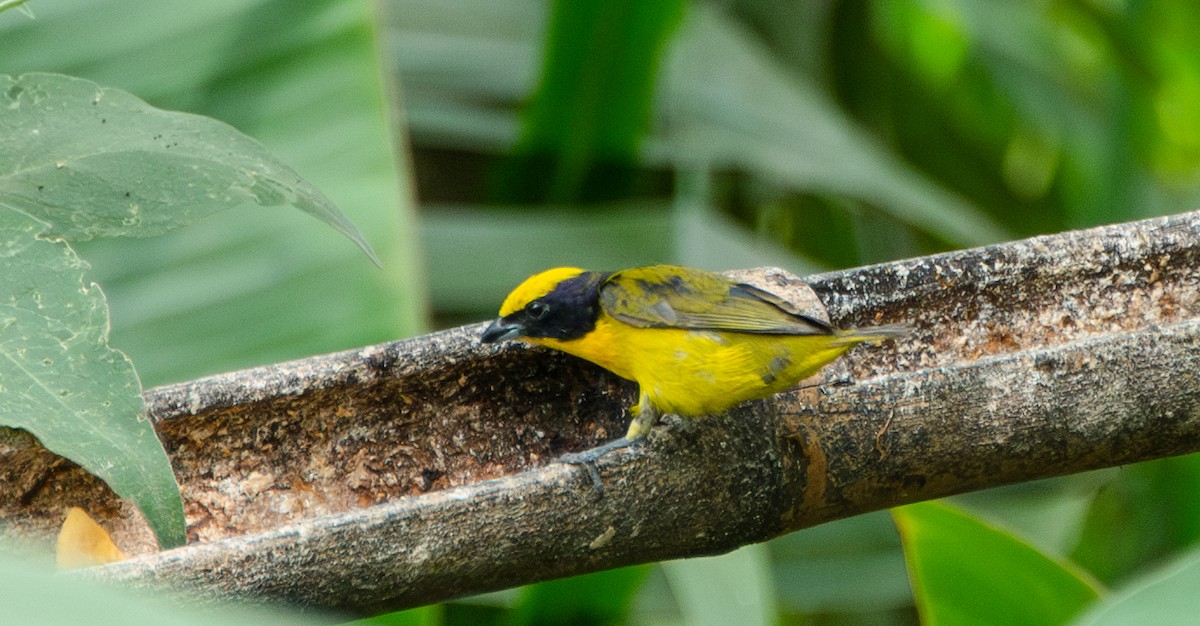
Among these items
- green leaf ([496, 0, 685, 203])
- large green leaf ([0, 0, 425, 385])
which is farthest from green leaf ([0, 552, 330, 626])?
green leaf ([496, 0, 685, 203])

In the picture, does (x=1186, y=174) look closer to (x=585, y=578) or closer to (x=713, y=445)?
(x=585, y=578)

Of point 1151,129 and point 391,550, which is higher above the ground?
point 1151,129

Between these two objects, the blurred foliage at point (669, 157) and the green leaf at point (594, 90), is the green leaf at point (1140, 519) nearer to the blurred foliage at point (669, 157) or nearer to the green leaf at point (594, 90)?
the blurred foliage at point (669, 157)

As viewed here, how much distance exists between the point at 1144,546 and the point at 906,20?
83.4 inches

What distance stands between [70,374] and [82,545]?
33 cm

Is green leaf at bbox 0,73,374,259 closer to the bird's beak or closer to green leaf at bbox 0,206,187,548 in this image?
green leaf at bbox 0,206,187,548

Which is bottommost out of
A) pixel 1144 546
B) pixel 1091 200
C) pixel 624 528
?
pixel 624 528

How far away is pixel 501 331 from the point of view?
4.52ft

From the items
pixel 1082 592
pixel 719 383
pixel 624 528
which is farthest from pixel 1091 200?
pixel 624 528

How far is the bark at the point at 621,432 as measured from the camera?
1.04 meters

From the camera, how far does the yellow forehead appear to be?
4.89 feet

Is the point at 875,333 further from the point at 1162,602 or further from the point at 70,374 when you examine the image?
the point at 70,374

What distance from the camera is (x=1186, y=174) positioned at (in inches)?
167

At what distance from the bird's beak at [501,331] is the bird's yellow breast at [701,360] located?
0.03 m
